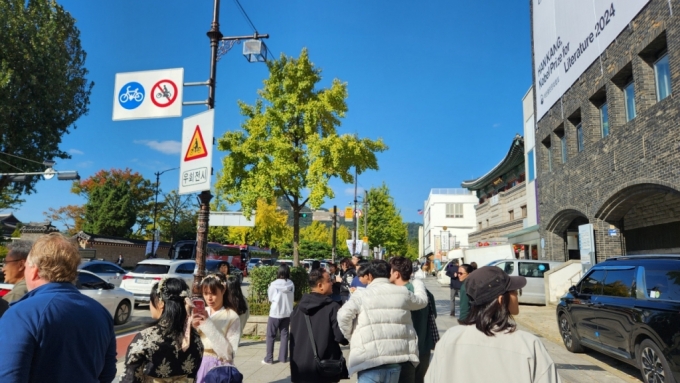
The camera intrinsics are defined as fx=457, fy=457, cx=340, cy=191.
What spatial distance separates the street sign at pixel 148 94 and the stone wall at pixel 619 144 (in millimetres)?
11509

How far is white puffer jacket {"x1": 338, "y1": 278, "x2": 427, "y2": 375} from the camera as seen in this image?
378 cm

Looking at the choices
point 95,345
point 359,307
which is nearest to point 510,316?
Answer: point 359,307

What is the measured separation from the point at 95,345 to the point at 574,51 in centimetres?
1917

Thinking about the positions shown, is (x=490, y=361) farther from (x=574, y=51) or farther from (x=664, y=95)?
(x=574, y=51)

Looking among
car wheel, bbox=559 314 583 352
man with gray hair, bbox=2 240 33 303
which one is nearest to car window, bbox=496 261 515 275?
car wheel, bbox=559 314 583 352

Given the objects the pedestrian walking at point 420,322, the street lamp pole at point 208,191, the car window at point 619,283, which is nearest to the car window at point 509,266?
the car window at point 619,283

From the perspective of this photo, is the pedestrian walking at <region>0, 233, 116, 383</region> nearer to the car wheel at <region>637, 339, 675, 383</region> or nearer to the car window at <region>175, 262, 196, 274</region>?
the car wheel at <region>637, 339, 675, 383</region>

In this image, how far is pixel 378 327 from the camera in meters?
A: 3.83

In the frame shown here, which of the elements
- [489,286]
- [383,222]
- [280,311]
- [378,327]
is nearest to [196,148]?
[280,311]

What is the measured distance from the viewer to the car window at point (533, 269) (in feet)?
60.4

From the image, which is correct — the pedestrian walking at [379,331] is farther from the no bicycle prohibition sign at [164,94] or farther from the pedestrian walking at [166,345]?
the no bicycle prohibition sign at [164,94]

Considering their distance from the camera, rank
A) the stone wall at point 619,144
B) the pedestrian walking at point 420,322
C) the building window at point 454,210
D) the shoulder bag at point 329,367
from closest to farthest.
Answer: the shoulder bag at point 329,367 → the pedestrian walking at point 420,322 → the stone wall at point 619,144 → the building window at point 454,210

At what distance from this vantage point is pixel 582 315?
8664 mm

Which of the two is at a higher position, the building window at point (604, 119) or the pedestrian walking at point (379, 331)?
the building window at point (604, 119)
